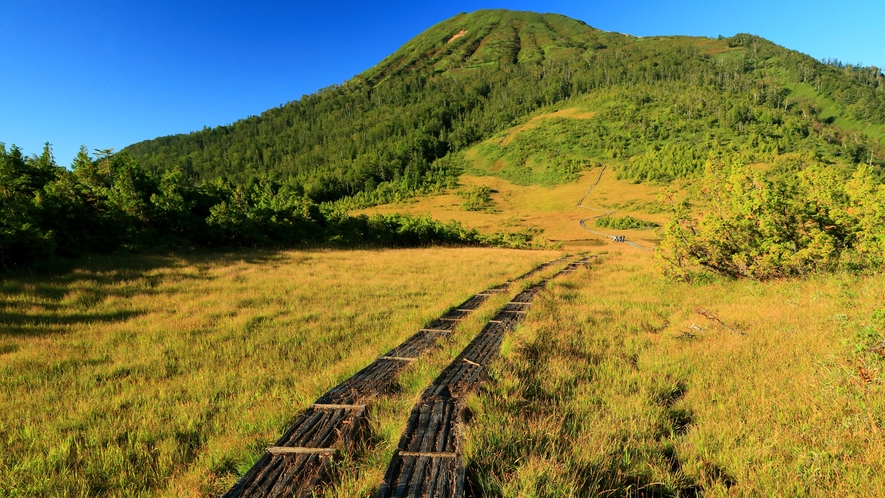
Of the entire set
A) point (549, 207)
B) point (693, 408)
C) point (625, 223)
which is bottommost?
point (693, 408)

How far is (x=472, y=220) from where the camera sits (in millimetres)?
90062

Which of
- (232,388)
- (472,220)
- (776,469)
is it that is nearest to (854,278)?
(776,469)

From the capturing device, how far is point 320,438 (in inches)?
157

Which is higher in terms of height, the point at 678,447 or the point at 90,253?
the point at 90,253

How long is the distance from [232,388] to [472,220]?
85756 millimetres

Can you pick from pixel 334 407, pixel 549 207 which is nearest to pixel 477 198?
pixel 549 207

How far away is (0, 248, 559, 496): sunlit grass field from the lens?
3.78 m

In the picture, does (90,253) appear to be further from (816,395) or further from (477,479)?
(816,395)

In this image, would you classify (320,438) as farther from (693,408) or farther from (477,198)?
(477,198)

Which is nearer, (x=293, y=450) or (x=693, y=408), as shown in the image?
(x=293, y=450)

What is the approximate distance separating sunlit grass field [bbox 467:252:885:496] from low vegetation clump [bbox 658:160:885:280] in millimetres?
3182

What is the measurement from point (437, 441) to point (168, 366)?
5.68 metres

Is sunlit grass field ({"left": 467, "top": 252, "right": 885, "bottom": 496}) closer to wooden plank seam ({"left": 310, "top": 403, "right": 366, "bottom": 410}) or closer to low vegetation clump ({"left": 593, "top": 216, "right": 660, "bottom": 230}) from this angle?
wooden plank seam ({"left": 310, "top": 403, "right": 366, "bottom": 410})

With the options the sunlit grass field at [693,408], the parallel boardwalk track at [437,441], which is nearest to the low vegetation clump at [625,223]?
the sunlit grass field at [693,408]
